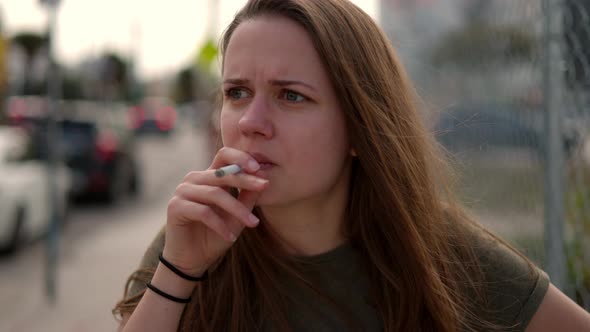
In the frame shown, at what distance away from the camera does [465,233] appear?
193cm

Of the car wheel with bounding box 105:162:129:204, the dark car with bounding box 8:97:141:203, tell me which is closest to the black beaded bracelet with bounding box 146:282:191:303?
the dark car with bounding box 8:97:141:203

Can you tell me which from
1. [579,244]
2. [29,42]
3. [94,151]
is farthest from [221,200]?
[29,42]

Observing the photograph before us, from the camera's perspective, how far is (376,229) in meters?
1.93

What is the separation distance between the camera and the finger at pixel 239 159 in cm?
162

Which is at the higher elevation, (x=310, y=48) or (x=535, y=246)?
(x=310, y=48)

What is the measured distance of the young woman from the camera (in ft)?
5.54

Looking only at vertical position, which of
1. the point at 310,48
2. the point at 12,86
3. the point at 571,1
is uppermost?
the point at 571,1

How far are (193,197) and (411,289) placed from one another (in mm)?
655

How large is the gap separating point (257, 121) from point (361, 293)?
561 millimetres

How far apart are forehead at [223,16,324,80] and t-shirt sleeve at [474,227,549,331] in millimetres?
727

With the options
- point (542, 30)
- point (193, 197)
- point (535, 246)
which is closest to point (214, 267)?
point (193, 197)

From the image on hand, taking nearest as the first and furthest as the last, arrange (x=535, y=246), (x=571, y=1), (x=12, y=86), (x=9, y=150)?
(x=571, y=1) < (x=535, y=246) < (x=9, y=150) < (x=12, y=86)

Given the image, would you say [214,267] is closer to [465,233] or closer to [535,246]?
[465,233]

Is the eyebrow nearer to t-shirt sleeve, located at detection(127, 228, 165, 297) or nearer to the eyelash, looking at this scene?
the eyelash
